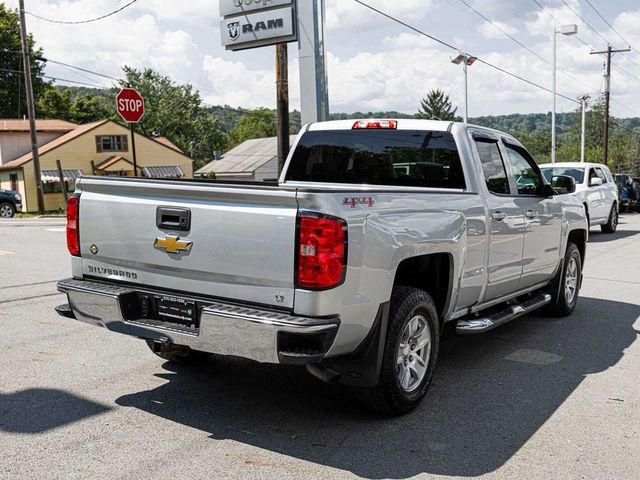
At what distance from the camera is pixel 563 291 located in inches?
297

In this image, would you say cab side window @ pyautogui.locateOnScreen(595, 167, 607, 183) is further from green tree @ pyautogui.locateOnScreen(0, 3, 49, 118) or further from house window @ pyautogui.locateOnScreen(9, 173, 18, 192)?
green tree @ pyautogui.locateOnScreen(0, 3, 49, 118)

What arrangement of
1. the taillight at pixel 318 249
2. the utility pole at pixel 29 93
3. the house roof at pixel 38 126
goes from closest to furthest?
the taillight at pixel 318 249 < the utility pole at pixel 29 93 < the house roof at pixel 38 126

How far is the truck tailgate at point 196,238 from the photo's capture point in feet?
12.5

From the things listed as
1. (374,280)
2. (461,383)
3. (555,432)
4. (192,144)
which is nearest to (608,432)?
(555,432)

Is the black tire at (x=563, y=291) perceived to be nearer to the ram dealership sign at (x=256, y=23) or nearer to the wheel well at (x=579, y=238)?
the wheel well at (x=579, y=238)

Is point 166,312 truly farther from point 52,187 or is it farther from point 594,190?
point 52,187

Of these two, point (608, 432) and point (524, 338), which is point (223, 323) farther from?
point (524, 338)

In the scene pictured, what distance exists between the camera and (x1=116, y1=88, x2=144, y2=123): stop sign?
2028 centimetres

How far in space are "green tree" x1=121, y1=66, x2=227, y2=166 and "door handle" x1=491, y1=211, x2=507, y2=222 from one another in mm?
79586

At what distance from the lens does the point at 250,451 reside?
13.0 ft

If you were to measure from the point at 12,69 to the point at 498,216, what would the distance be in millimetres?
69371

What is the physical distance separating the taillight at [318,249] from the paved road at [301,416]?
40.5 inches

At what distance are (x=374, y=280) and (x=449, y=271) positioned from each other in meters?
1.17

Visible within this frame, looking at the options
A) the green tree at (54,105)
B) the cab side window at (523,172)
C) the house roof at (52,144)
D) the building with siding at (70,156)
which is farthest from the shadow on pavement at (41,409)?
the green tree at (54,105)
